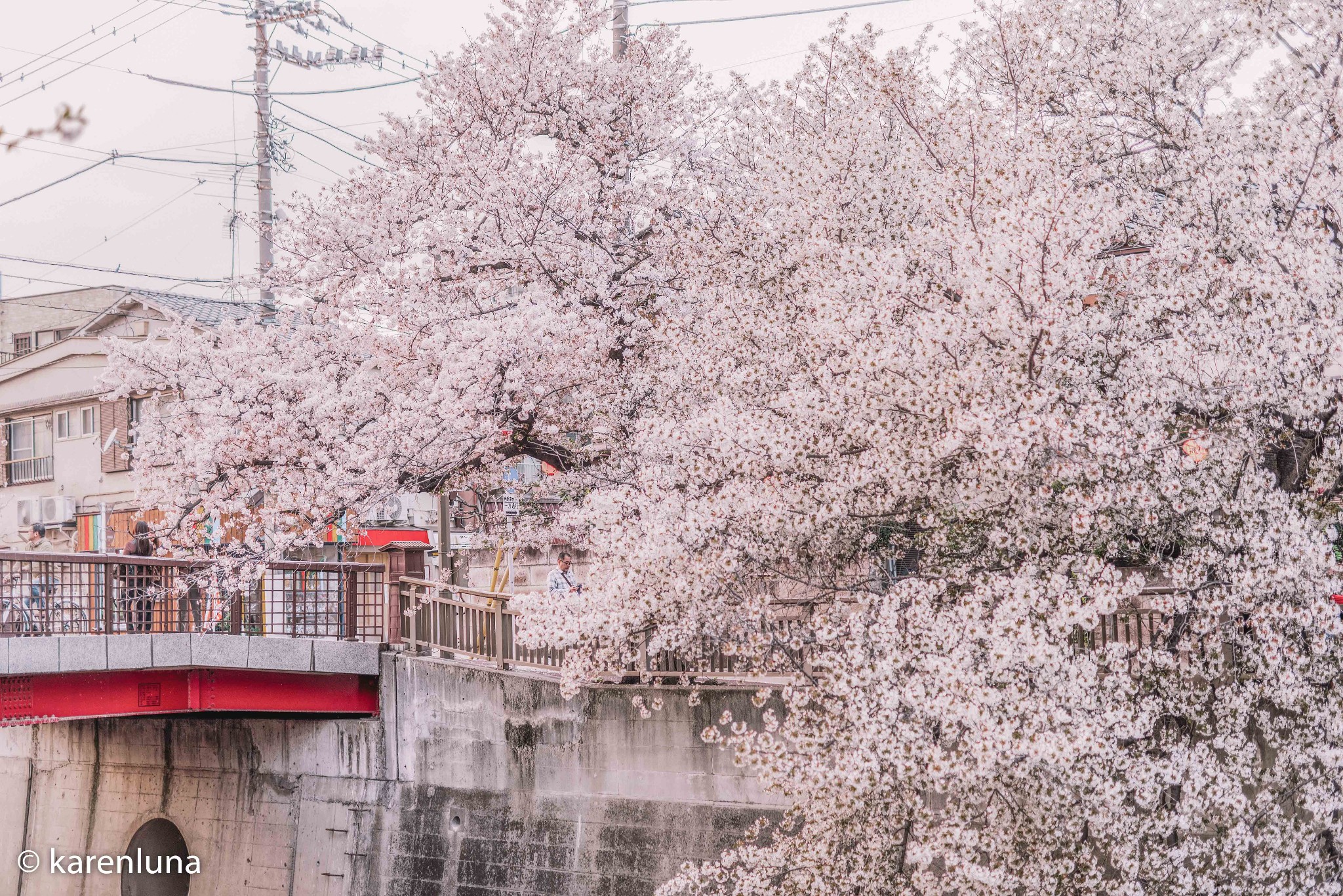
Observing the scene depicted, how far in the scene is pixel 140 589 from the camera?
1578 cm

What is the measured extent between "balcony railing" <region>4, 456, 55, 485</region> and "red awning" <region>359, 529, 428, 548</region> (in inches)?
372

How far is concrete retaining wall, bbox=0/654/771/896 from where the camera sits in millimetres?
14359

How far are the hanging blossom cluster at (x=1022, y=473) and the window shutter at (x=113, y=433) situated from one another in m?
19.2

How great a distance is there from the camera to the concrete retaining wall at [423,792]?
14.4 metres

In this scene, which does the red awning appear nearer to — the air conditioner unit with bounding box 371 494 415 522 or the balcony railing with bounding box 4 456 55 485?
the air conditioner unit with bounding box 371 494 415 522

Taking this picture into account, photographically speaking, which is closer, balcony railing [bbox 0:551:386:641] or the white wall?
balcony railing [bbox 0:551:386:641]

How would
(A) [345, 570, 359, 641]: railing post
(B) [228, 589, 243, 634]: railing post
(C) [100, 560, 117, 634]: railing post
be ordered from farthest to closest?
(A) [345, 570, 359, 641]: railing post
(B) [228, 589, 243, 634]: railing post
(C) [100, 560, 117, 634]: railing post

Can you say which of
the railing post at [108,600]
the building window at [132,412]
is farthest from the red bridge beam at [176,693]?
the building window at [132,412]

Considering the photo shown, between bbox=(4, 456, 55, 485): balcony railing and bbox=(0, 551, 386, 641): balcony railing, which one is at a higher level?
bbox=(4, 456, 55, 485): balcony railing

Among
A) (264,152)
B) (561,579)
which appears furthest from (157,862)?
(264,152)

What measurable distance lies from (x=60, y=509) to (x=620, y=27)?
20.4 meters

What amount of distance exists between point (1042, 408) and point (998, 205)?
1938 mm

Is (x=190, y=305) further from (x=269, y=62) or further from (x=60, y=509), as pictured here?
(x=269, y=62)

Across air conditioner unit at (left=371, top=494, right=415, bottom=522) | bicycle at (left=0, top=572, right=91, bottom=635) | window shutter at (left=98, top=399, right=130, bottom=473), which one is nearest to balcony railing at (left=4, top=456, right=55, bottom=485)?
window shutter at (left=98, top=399, right=130, bottom=473)
